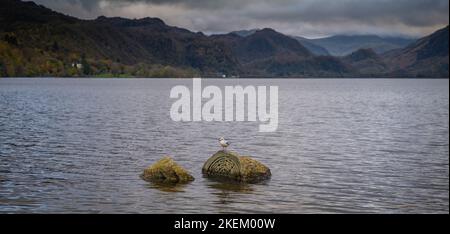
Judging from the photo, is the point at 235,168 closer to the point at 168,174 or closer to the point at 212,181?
the point at 212,181

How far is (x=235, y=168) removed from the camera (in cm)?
3073

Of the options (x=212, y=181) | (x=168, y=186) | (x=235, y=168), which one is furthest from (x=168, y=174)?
(x=235, y=168)

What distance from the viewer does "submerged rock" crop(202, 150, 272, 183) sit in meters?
30.5

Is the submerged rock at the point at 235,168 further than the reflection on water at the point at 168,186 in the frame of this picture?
Yes

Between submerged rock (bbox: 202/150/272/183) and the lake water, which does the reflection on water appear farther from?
submerged rock (bbox: 202/150/272/183)

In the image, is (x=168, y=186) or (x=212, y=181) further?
(x=212, y=181)

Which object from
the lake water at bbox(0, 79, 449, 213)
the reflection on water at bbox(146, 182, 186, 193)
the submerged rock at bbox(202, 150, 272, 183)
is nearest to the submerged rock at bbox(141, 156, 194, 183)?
the reflection on water at bbox(146, 182, 186, 193)

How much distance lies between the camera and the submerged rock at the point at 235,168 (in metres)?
30.5

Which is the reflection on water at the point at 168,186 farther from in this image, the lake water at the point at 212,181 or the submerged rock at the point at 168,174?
the submerged rock at the point at 168,174

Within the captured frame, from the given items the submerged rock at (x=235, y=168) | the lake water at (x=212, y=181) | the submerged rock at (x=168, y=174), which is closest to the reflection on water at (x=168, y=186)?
the lake water at (x=212, y=181)

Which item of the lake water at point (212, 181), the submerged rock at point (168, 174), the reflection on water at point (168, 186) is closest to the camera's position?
the lake water at point (212, 181)
